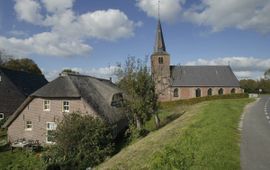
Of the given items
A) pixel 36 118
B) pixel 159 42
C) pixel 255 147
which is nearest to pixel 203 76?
pixel 159 42

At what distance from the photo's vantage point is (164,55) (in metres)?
68.2

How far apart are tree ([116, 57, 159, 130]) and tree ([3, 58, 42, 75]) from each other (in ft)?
156

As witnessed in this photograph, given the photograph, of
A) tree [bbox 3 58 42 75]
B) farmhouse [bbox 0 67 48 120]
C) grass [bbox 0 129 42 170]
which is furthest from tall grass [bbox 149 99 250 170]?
tree [bbox 3 58 42 75]

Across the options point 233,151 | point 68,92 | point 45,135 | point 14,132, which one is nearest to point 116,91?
point 68,92

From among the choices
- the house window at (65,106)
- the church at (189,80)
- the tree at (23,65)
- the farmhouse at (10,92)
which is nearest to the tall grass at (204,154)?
the house window at (65,106)

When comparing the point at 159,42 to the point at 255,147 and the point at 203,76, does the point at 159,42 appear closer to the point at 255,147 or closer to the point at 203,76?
the point at 203,76

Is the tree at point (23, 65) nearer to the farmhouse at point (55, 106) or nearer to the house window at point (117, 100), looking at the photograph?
the farmhouse at point (55, 106)

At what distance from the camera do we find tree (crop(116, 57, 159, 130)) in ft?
98.0

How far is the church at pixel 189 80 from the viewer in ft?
223

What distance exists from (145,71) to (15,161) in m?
14.6

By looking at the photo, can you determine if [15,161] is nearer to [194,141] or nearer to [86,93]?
[86,93]

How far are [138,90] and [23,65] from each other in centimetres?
5106

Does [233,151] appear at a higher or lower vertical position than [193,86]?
lower

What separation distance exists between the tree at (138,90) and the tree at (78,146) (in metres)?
6.79
